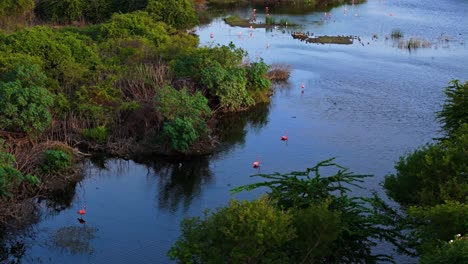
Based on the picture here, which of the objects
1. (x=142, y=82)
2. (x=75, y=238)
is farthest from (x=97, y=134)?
(x=75, y=238)

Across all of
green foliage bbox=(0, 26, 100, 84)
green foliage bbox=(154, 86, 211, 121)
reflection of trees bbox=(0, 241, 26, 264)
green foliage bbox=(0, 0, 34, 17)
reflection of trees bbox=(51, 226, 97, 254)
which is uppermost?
green foliage bbox=(0, 0, 34, 17)

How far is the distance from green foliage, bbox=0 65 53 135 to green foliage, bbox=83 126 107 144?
1915 millimetres

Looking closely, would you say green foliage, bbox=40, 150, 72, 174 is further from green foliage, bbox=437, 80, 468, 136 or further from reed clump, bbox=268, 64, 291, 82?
reed clump, bbox=268, 64, 291, 82

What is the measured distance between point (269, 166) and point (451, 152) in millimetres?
10697

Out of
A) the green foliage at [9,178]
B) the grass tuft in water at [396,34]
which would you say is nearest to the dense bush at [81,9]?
the grass tuft in water at [396,34]

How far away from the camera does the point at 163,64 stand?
3447 centimetres

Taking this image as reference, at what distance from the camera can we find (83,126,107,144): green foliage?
2841 cm

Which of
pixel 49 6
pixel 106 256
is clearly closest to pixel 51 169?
pixel 106 256

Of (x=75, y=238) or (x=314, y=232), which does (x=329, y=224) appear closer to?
(x=314, y=232)

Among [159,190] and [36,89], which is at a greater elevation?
[36,89]

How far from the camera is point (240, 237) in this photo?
13.5 m

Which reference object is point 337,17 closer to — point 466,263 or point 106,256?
point 106,256

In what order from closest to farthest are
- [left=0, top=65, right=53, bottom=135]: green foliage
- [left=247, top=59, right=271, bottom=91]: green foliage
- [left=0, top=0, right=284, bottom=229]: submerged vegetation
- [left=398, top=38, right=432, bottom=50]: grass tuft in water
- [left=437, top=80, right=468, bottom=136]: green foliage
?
1. [left=437, top=80, right=468, bottom=136]: green foliage
2. [left=0, top=0, right=284, bottom=229]: submerged vegetation
3. [left=0, top=65, right=53, bottom=135]: green foliage
4. [left=247, top=59, right=271, bottom=91]: green foliage
5. [left=398, top=38, right=432, bottom=50]: grass tuft in water

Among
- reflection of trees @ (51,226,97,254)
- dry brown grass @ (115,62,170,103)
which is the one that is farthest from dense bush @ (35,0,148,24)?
reflection of trees @ (51,226,97,254)
